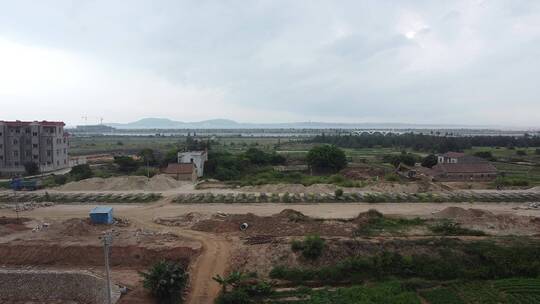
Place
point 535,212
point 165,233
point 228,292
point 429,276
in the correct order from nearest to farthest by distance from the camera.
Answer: point 228,292
point 429,276
point 165,233
point 535,212

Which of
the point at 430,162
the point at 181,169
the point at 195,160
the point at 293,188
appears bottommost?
the point at 293,188

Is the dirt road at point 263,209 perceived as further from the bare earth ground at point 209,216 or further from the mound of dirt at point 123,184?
the mound of dirt at point 123,184

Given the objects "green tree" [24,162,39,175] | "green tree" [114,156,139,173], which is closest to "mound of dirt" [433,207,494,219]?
"green tree" [114,156,139,173]

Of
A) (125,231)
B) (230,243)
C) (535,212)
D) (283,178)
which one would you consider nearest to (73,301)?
(125,231)

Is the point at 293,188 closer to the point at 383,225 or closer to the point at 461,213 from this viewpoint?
the point at 383,225

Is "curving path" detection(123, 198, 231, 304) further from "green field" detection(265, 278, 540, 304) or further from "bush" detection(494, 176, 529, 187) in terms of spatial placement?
"bush" detection(494, 176, 529, 187)

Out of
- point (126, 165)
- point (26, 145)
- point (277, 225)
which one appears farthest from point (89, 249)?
point (26, 145)

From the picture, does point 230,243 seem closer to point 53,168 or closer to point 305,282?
point 305,282
